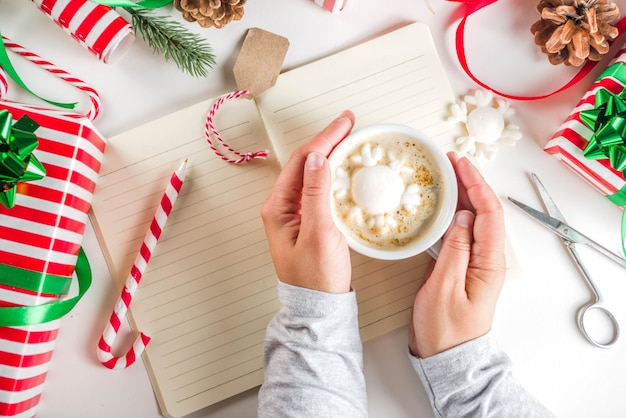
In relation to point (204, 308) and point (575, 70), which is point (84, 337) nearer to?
point (204, 308)

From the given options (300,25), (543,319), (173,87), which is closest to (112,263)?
(173,87)

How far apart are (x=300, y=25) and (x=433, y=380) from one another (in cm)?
69

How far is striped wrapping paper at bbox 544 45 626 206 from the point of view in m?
0.87

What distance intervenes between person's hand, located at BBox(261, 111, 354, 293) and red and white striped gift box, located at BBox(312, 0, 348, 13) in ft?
0.72

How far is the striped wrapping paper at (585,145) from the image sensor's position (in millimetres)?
871

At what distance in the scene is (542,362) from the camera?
0.93 m

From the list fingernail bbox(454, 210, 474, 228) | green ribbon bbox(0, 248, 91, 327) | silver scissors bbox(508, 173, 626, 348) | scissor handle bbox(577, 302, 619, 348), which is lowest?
scissor handle bbox(577, 302, 619, 348)

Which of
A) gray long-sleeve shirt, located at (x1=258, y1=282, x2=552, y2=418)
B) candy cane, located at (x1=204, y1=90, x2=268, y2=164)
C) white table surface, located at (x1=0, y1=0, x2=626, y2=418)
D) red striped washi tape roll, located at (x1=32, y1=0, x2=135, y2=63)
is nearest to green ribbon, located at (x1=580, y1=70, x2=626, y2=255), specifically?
white table surface, located at (x1=0, y1=0, x2=626, y2=418)

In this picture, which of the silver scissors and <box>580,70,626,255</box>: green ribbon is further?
the silver scissors

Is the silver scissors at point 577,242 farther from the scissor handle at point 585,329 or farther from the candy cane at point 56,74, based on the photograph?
the candy cane at point 56,74

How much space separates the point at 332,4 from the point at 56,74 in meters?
0.53

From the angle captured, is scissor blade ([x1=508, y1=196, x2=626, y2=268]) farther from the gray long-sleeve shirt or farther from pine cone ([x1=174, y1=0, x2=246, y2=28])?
pine cone ([x1=174, y1=0, x2=246, y2=28])

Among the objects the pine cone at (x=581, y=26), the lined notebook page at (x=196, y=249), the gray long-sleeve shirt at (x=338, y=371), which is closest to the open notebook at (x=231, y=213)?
the lined notebook page at (x=196, y=249)

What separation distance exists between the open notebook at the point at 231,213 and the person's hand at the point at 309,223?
0.35 ft
